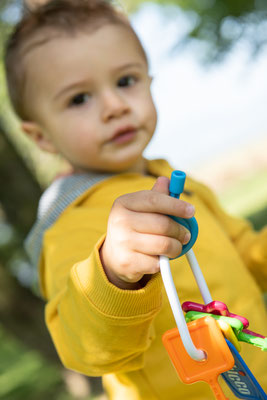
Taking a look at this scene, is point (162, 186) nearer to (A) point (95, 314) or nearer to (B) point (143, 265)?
(B) point (143, 265)

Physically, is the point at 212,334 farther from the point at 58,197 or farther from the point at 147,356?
the point at 58,197

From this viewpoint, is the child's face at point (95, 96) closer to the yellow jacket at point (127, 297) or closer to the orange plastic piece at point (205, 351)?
the yellow jacket at point (127, 297)

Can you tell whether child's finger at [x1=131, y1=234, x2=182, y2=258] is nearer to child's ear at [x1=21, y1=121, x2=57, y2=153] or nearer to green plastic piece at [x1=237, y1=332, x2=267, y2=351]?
green plastic piece at [x1=237, y1=332, x2=267, y2=351]

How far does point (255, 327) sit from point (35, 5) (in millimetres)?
1619

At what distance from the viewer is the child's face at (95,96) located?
1521 millimetres

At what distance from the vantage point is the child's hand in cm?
83

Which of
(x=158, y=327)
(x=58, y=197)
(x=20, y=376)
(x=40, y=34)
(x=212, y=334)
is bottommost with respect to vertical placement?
(x=20, y=376)

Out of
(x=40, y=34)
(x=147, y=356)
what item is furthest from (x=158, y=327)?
(x=40, y=34)

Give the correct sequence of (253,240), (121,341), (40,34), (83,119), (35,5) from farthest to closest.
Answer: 1. (35,5)
2. (253,240)
3. (40,34)
4. (83,119)
5. (121,341)

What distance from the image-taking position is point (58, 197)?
1627mm

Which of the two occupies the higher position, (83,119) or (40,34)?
(40,34)

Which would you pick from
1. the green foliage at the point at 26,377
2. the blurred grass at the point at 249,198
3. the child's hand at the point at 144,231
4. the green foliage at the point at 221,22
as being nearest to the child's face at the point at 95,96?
the child's hand at the point at 144,231

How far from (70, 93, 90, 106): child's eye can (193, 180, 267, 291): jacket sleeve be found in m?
0.57

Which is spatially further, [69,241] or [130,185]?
[130,185]
